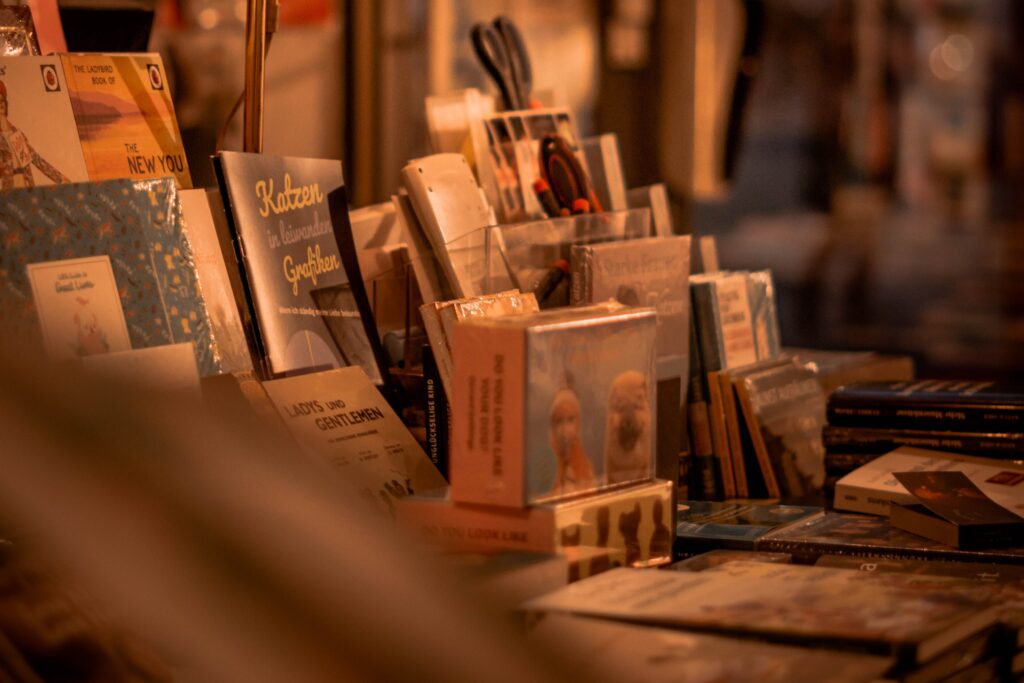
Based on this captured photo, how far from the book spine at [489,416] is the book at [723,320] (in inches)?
28.5

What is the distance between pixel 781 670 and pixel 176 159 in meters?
0.94

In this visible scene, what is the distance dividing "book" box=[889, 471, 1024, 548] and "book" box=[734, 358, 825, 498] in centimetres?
24

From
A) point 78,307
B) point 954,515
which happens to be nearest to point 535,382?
point 78,307

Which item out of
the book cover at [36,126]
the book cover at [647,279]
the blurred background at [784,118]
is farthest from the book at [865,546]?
the blurred background at [784,118]

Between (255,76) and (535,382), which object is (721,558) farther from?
(255,76)

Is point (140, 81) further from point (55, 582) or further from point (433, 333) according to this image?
point (55, 582)

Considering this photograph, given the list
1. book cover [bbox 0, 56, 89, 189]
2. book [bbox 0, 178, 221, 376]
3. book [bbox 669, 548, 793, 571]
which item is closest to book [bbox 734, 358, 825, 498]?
book [bbox 669, 548, 793, 571]

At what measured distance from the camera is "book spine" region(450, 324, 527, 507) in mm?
1138

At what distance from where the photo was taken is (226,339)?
1438 mm

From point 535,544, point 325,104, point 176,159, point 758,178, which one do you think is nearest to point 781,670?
point 535,544

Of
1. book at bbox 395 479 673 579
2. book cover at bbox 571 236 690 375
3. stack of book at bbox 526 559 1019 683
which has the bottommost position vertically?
stack of book at bbox 526 559 1019 683

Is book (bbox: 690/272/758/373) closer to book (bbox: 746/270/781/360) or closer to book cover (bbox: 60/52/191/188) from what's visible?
book (bbox: 746/270/781/360)

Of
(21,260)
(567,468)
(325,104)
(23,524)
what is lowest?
(567,468)

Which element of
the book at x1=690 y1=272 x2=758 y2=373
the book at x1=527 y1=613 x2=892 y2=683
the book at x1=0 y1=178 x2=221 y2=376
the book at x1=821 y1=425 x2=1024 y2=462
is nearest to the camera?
the book at x1=527 y1=613 x2=892 y2=683
